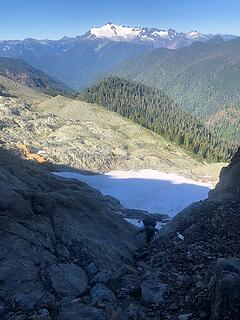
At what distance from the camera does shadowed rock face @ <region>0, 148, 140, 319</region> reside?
15.7m

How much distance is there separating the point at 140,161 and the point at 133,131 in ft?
121

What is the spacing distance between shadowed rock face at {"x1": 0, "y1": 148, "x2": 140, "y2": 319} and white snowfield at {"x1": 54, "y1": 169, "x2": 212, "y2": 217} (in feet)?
114

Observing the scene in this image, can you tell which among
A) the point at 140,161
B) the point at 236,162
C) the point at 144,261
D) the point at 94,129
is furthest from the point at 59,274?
the point at 94,129

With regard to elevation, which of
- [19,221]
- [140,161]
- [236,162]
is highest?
[236,162]

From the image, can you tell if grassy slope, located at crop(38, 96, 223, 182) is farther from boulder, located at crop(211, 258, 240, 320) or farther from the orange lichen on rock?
boulder, located at crop(211, 258, 240, 320)

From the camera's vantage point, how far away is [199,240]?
73.6ft

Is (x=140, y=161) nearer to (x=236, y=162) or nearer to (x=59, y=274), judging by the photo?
(x=236, y=162)

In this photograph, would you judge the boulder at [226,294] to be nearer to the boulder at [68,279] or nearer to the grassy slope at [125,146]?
the boulder at [68,279]

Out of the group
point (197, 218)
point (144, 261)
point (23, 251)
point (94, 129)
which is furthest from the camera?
point (94, 129)

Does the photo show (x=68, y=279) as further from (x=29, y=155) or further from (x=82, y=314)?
(x=29, y=155)

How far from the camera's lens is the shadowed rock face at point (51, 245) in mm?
15656

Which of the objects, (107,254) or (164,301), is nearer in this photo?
(164,301)

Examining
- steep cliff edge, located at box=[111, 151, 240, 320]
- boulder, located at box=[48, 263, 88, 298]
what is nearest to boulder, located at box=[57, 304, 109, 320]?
steep cliff edge, located at box=[111, 151, 240, 320]

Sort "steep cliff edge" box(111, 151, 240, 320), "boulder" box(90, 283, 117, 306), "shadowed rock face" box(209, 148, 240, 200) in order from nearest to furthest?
"steep cliff edge" box(111, 151, 240, 320), "boulder" box(90, 283, 117, 306), "shadowed rock face" box(209, 148, 240, 200)
